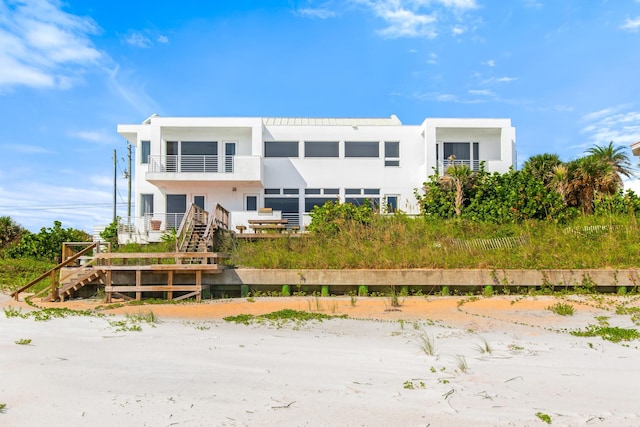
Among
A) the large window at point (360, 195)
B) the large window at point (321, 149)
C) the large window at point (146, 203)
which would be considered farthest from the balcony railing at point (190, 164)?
the large window at point (360, 195)

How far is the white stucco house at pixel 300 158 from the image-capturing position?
85.6 ft

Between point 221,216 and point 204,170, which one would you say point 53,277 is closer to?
point 221,216

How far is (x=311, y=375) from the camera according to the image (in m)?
5.50

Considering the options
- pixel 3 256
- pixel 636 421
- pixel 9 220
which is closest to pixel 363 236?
pixel 636 421

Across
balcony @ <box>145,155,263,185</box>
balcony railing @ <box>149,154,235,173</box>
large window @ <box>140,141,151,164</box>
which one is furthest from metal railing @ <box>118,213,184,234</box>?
large window @ <box>140,141,151,164</box>

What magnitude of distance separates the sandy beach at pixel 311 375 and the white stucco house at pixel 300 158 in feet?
54.7

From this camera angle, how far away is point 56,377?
496 centimetres

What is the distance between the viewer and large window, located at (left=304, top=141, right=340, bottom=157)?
88.8 ft

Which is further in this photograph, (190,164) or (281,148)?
(281,148)

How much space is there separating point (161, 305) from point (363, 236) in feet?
22.1

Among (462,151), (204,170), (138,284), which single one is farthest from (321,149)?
(138,284)

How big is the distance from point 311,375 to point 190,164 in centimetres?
2187

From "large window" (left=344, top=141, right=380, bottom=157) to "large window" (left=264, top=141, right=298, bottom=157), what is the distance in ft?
8.99

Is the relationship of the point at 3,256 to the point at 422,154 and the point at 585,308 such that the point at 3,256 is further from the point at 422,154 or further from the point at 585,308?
the point at 585,308
